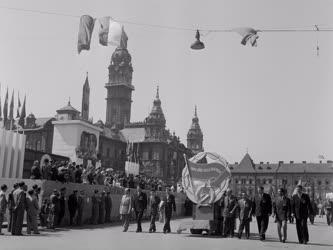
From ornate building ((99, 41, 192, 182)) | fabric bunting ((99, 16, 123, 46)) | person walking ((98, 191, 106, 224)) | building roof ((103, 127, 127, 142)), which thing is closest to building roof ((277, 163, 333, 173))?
ornate building ((99, 41, 192, 182))

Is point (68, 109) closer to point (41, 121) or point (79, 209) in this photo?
point (41, 121)

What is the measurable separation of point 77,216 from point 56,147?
2867 cm

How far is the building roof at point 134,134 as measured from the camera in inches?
4335

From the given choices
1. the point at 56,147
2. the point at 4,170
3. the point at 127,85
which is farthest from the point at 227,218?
the point at 127,85

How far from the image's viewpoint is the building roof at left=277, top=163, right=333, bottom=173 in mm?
129125

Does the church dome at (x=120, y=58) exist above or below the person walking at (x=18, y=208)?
above

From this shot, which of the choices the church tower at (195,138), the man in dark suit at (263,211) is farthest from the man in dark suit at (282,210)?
the church tower at (195,138)

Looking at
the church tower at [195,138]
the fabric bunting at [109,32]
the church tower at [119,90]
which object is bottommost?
the fabric bunting at [109,32]

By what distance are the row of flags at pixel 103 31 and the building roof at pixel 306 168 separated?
120542 mm

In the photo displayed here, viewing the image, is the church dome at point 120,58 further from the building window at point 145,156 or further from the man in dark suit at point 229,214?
the man in dark suit at point 229,214

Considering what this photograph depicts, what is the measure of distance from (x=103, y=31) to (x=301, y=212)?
384 inches

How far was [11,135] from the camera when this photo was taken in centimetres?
2536

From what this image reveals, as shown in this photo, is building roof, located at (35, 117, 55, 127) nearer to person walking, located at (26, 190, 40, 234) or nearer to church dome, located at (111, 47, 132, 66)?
church dome, located at (111, 47, 132, 66)

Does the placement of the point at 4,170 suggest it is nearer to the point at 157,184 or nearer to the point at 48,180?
the point at 48,180
